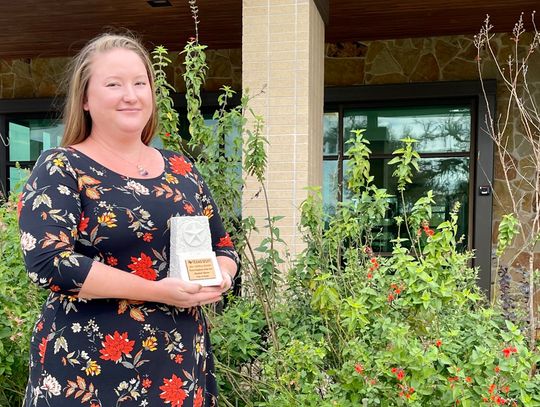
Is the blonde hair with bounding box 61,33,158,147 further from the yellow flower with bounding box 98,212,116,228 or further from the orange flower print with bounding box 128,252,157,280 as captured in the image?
the orange flower print with bounding box 128,252,157,280

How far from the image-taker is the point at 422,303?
83.0 inches

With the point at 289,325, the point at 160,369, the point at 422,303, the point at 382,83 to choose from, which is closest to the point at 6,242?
the point at 289,325

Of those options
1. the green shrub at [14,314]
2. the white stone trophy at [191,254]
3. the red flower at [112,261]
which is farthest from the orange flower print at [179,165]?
the green shrub at [14,314]

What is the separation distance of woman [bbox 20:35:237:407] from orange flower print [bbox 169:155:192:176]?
0.33 feet

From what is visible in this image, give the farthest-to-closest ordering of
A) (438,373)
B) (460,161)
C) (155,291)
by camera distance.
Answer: (460,161) → (438,373) → (155,291)

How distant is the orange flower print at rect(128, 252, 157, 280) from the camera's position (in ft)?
4.94

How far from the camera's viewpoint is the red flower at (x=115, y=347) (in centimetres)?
148

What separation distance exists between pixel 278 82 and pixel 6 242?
2.47 m

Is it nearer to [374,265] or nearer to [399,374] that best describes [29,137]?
[374,265]

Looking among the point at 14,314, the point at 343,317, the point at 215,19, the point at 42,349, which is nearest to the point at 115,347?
the point at 42,349

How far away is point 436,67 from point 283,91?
310 cm

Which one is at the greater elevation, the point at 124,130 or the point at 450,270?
the point at 124,130

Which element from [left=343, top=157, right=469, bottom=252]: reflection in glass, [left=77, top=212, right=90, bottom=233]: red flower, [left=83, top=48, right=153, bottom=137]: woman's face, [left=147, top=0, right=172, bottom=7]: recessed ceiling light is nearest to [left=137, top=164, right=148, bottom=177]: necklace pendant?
[left=83, top=48, right=153, bottom=137]: woman's face

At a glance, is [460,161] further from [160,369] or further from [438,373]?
[160,369]
